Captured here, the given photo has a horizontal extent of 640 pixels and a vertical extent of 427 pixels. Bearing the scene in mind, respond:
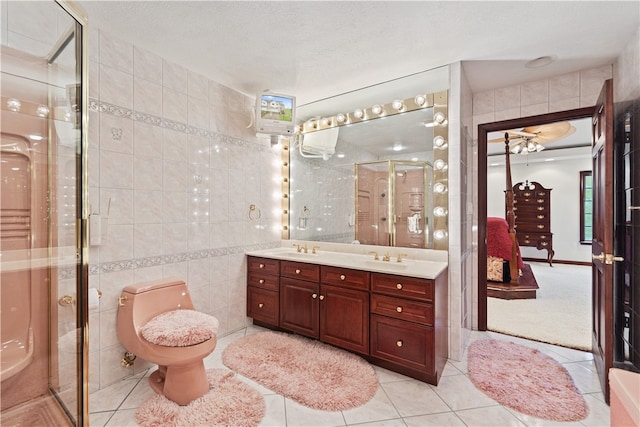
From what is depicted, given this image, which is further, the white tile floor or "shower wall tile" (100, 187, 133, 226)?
"shower wall tile" (100, 187, 133, 226)

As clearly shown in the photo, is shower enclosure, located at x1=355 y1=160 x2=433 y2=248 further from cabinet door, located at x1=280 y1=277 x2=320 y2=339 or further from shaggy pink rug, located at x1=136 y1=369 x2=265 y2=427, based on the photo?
shaggy pink rug, located at x1=136 y1=369 x2=265 y2=427

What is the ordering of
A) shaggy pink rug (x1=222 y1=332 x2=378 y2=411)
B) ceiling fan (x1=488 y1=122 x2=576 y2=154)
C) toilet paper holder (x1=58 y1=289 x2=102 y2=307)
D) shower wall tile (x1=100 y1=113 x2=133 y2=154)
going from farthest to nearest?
1. ceiling fan (x1=488 y1=122 x2=576 y2=154)
2. shower wall tile (x1=100 y1=113 x2=133 y2=154)
3. shaggy pink rug (x1=222 y1=332 x2=378 y2=411)
4. toilet paper holder (x1=58 y1=289 x2=102 y2=307)

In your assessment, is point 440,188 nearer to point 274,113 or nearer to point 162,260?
point 274,113

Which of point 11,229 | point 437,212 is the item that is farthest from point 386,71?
point 11,229

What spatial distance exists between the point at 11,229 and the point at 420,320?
2329 millimetres

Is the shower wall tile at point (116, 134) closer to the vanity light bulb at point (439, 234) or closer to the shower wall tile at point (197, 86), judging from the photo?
the shower wall tile at point (197, 86)

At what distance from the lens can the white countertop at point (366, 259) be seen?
85.9 inches

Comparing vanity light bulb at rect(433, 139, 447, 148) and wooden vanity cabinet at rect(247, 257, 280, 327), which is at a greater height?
vanity light bulb at rect(433, 139, 447, 148)

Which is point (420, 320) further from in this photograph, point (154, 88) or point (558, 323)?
point (154, 88)

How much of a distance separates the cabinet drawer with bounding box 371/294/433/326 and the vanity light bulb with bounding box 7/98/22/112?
2.33 metres

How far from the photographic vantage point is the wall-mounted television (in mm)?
2838

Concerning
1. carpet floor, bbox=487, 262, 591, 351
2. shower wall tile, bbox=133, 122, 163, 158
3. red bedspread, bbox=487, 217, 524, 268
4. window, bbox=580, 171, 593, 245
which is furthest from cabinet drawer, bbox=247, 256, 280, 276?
window, bbox=580, 171, 593, 245

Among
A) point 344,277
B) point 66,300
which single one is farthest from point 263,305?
point 66,300

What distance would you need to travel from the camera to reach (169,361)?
182 cm
